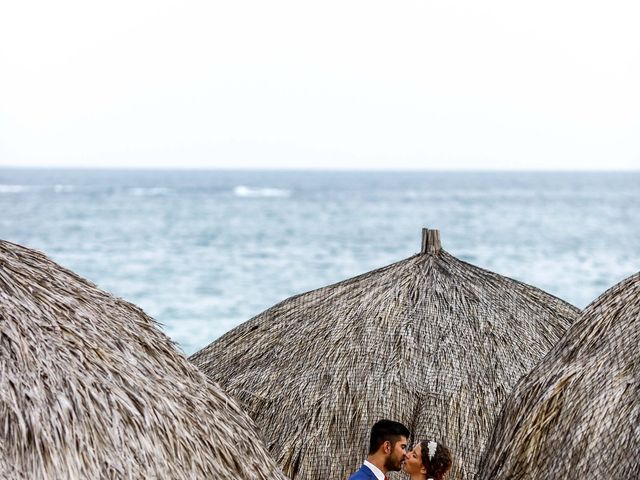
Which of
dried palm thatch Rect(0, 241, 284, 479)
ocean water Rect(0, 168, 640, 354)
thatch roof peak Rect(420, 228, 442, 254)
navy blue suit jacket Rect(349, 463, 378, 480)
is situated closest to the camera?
dried palm thatch Rect(0, 241, 284, 479)

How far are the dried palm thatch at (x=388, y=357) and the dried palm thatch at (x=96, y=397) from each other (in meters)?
1.31

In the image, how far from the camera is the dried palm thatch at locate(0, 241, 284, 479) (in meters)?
3.45

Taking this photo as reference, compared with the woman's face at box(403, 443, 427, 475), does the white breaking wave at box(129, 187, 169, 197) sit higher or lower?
lower

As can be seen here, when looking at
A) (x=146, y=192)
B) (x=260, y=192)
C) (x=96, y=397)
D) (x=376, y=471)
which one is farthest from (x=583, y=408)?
(x=260, y=192)

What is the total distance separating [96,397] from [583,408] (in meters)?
1.80

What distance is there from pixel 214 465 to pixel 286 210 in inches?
2230

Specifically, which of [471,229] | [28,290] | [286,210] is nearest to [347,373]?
[28,290]

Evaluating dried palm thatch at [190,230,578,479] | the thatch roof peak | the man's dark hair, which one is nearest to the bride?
the man's dark hair

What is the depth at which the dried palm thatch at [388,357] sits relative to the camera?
18.1ft

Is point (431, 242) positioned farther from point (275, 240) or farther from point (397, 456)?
point (275, 240)

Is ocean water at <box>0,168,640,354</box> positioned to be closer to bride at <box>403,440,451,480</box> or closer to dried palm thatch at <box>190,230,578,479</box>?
dried palm thatch at <box>190,230,578,479</box>

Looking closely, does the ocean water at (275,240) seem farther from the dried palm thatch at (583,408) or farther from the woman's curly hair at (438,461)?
the dried palm thatch at (583,408)

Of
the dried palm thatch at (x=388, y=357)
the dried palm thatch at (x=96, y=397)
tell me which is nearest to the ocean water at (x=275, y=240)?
the dried palm thatch at (x=388, y=357)

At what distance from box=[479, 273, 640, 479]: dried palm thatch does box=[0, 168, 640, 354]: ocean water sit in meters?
13.6
